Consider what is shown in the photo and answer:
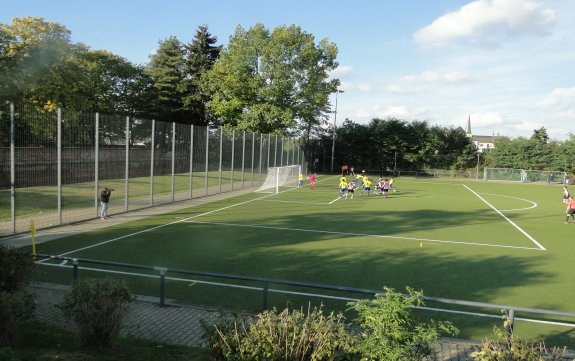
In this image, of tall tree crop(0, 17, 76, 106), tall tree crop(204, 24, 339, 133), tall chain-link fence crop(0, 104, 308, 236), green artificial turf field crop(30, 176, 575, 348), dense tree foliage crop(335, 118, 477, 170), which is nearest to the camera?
green artificial turf field crop(30, 176, 575, 348)

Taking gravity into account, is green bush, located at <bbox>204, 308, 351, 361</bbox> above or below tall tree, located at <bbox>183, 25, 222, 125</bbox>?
below

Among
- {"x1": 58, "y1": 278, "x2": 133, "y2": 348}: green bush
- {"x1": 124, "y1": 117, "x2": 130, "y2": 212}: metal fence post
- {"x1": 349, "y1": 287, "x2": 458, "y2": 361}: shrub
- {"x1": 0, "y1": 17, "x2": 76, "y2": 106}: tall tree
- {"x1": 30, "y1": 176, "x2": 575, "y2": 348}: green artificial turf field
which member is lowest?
{"x1": 30, "y1": 176, "x2": 575, "y2": 348}: green artificial turf field

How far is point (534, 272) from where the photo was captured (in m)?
12.9

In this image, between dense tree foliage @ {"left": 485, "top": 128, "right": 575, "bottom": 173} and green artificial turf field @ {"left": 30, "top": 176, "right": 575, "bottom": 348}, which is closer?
green artificial turf field @ {"left": 30, "top": 176, "right": 575, "bottom": 348}

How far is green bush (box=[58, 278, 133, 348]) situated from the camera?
5867 mm

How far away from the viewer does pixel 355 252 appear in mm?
14336

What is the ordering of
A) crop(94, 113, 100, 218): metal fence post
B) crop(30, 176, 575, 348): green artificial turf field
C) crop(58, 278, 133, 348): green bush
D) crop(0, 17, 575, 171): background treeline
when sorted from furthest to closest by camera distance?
1. crop(0, 17, 575, 171): background treeline
2. crop(94, 113, 100, 218): metal fence post
3. crop(30, 176, 575, 348): green artificial turf field
4. crop(58, 278, 133, 348): green bush

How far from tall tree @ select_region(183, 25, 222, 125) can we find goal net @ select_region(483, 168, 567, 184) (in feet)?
139

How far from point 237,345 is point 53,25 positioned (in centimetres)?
3762

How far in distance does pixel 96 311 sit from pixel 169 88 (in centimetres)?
5458

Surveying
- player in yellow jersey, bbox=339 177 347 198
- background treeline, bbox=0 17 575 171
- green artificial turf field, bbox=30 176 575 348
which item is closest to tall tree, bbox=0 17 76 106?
background treeline, bbox=0 17 575 171

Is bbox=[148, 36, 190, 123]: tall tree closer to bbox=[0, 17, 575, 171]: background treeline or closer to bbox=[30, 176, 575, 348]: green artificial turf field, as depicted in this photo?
bbox=[0, 17, 575, 171]: background treeline

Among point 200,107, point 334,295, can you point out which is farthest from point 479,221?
point 200,107

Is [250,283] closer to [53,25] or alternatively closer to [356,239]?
[356,239]
